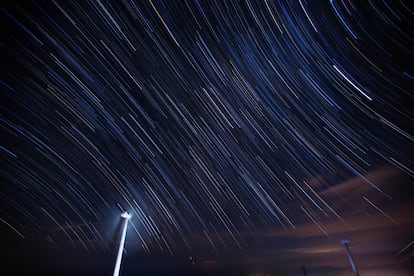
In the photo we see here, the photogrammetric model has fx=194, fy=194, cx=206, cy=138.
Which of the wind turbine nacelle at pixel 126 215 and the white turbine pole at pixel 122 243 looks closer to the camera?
the white turbine pole at pixel 122 243

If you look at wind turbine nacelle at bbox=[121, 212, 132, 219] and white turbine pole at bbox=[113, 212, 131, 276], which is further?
→ wind turbine nacelle at bbox=[121, 212, 132, 219]

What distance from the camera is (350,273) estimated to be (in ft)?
79.7

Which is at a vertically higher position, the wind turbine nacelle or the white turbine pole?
the wind turbine nacelle

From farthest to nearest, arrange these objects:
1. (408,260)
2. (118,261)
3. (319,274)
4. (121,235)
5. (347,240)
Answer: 1. (319,274)
2. (408,260)
3. (347,240)
4. (121,235)
5. (118,261)

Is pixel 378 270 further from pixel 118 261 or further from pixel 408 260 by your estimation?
pixel 118 261

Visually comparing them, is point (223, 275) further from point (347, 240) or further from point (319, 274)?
point (347, 240)

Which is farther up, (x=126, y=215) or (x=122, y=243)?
(x=126, y=215)

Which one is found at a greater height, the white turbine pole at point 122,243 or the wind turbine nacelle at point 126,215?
the wind turbine nacelle at point 126,215

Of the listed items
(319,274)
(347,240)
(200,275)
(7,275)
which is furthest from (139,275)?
(347,240)

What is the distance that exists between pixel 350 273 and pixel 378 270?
651 centimetres

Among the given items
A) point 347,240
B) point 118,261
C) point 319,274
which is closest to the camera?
point 118,261

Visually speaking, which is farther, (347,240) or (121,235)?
(347,240)

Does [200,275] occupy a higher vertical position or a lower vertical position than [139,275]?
lower

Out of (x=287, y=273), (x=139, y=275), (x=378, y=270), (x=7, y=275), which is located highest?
(x=7, y=275)
